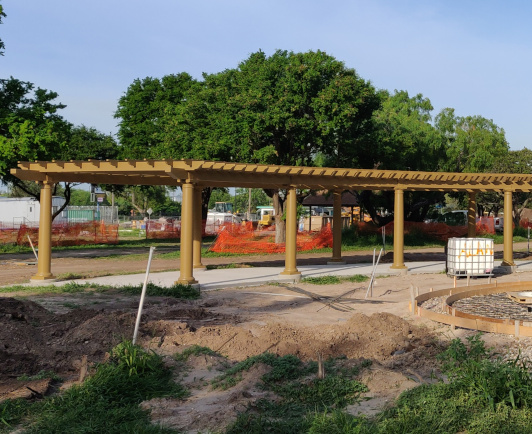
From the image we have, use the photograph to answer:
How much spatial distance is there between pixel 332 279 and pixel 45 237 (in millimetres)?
8693

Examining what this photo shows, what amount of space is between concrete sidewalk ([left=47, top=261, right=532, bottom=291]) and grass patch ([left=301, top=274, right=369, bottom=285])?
0.64 metres

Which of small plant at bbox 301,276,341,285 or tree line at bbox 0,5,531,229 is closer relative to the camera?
small plant at bbox 301,276,341,285

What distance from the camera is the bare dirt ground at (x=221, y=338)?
24.1ft

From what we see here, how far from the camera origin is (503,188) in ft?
76.8

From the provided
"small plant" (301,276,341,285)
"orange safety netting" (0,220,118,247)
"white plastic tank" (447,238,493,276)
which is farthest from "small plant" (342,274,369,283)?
"orange safety netting" (0,220,118,247)

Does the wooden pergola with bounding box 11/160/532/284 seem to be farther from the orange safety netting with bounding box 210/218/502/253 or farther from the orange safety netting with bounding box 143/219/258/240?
the orange safety netting with bounding box 143/219/258/240

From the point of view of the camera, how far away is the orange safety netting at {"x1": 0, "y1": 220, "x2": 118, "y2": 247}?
3534cm

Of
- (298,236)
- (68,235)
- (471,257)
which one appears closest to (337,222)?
(471,257)

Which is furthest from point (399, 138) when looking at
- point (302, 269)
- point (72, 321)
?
point (72, 321)

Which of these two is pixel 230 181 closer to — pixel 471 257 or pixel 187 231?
pixel 187 231

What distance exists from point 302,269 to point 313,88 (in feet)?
35.2

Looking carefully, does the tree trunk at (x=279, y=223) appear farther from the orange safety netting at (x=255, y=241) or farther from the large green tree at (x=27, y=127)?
the large green tree at (x=27, y=127)

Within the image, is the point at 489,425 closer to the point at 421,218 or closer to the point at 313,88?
the point at 313,88

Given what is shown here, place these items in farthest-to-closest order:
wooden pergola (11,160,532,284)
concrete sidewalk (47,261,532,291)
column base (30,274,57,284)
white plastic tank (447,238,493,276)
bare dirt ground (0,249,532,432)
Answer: white plastic tank (447,238,493,276) < concrete sidewalk (47,261,532,291) < column base (30,274,57,284) < wooden pergola (11,160,532,284) < bare dirt ground (0,249,532,432)
